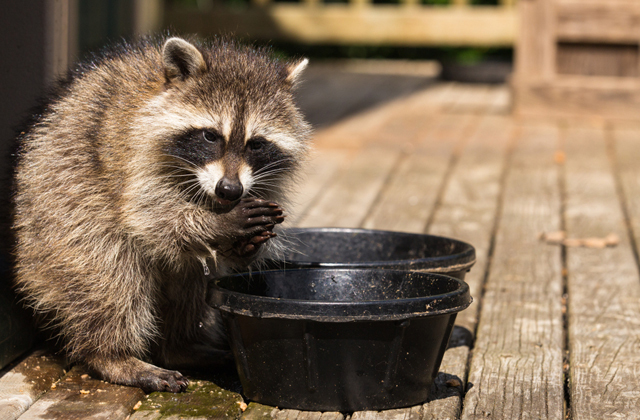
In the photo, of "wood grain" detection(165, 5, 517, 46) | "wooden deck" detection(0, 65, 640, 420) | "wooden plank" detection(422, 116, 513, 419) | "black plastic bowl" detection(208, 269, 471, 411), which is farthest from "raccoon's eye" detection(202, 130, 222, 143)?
"wood grain" detection(165, 5, 517, 46)

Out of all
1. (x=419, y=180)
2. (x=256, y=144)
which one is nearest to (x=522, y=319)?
(x=256, y=144)

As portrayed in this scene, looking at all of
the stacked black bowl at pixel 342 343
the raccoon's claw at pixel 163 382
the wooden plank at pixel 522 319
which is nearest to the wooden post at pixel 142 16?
the wooden plank at pixel 522 319

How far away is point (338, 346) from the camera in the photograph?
2002mm

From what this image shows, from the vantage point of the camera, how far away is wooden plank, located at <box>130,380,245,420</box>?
211 cm

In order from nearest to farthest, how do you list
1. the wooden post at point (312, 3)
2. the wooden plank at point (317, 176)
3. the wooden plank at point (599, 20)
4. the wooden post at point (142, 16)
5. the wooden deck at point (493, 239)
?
the wooden deck at point (493, 239) → the wooden plank at point (317, 176) → the wooden post at point (142, 16) → the wooden plank at point (599, 20) → the wooden post at point (312, 3)

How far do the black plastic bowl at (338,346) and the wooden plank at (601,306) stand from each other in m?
0.44

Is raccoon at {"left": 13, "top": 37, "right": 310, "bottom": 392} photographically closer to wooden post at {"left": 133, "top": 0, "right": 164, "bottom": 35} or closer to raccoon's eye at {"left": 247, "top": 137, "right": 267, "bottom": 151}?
raccoon's eye at {"left": 247, "top": 137, "right": 267, "bottom": 151}

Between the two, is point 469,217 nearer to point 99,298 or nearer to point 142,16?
point 99,298

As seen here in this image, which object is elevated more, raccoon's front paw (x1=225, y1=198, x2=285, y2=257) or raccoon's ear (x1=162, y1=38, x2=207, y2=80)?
raccoon's ear (x1=162, y1=38, x2=207, y2=80)

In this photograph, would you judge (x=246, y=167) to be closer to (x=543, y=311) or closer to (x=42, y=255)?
(x=42, y=255)

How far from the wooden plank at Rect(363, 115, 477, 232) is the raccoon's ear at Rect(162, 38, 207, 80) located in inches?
61.6

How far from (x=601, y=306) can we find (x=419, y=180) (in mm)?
1850

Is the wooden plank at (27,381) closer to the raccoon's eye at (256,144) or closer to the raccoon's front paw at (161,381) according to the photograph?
the raccoon's front paw at (161,381)

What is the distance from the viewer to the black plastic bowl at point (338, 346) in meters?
1.95
